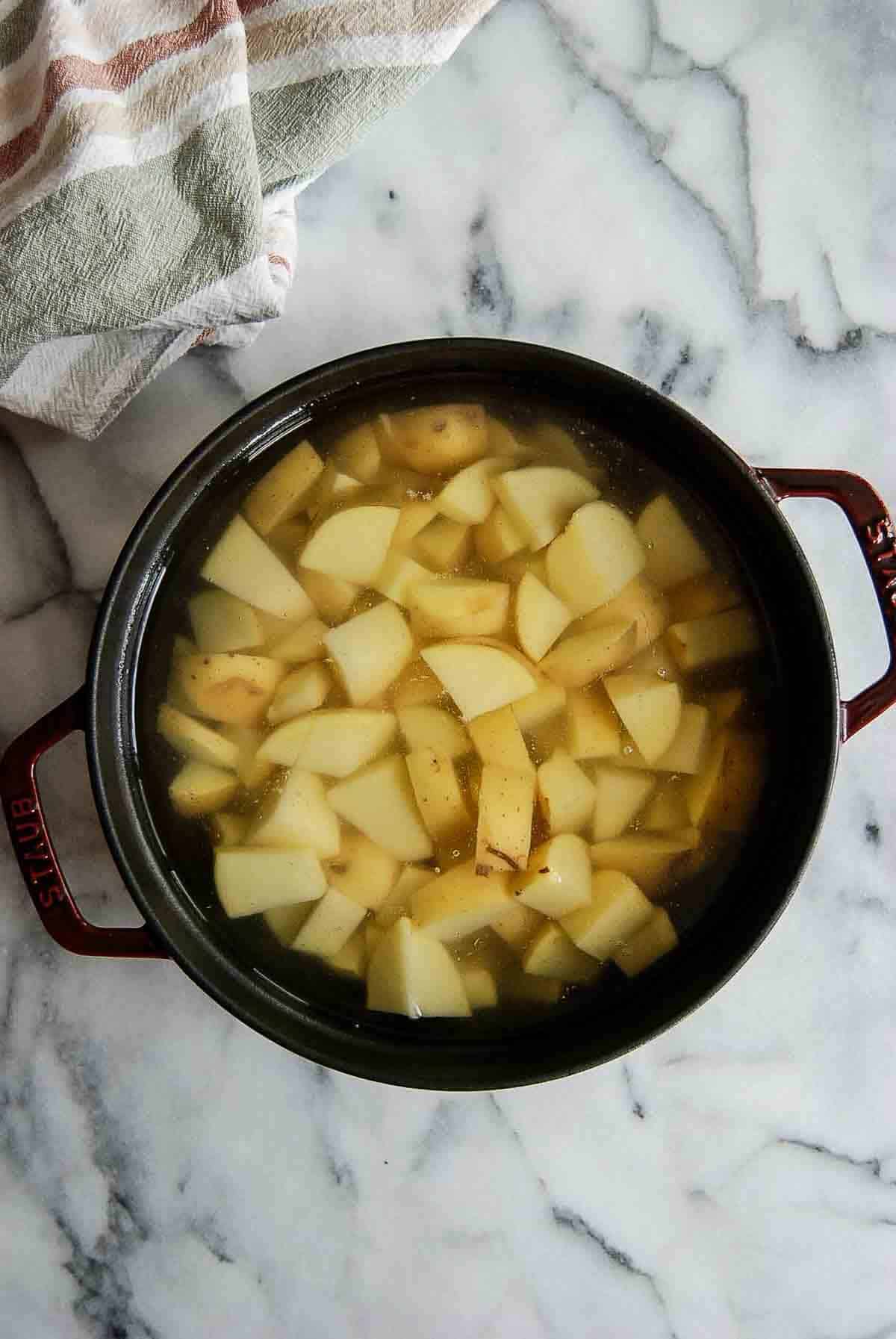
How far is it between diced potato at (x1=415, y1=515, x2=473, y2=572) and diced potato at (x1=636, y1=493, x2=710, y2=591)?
0.42 feet

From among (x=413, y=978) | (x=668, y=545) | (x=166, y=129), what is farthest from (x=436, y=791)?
(x=166, y=129)

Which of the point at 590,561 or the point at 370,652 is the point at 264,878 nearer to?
the point at 370,652

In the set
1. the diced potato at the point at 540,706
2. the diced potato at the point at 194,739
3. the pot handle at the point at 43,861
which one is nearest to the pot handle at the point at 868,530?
the diced potato at the point at 540,706

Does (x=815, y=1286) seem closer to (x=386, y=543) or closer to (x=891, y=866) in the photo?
(x=891, y=866)

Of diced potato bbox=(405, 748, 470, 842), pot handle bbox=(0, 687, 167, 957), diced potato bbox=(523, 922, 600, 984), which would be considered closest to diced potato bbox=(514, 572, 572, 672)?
diced potato bbox=(405, 748, 470, 842)

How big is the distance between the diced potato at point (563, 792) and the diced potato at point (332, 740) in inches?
4.6

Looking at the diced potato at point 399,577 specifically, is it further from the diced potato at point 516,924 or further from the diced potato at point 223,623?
the diced potato at point 516,924

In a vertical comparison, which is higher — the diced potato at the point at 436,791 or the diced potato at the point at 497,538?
the diced potato at the point at 497,538

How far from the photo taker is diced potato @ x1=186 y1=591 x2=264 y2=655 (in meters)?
0.86

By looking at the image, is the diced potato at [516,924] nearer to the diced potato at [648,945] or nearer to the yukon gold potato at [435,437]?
the diced potato at [648,945]

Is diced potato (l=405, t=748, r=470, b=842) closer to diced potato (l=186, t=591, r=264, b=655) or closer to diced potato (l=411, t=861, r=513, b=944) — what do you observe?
diced potato (l=411, t=861, r=513, b=944)

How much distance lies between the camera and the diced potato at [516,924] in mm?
846

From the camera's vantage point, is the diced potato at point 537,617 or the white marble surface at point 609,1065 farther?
the white marble surface at point 609,1065

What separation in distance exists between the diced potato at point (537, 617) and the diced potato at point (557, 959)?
20cm
